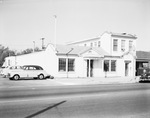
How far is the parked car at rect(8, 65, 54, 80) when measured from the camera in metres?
21.8

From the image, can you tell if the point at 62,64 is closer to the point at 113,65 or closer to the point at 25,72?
the point at 25,72

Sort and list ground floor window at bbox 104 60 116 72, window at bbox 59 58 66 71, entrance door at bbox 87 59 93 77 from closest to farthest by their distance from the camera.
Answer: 1. window at bbox 59 58 66 71
2. entrance door at bbox 87 59 93 77
3. ground floor window at bbox 104 60 116 72

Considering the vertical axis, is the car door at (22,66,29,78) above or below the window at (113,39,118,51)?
Answer: below

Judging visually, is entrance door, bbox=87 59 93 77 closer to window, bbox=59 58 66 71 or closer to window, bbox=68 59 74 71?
window, bbox=68 59 74 71

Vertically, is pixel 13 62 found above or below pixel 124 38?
below

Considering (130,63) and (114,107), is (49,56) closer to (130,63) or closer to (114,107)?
(130,63)

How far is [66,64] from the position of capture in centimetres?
2564

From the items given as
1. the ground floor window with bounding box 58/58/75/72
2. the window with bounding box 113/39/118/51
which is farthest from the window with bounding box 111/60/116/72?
the ground floor window with bounding box 58/58/75/72

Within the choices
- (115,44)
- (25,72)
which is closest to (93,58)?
(115,44)

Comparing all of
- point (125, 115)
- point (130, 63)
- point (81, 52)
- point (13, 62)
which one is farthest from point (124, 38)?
point (125, 115)

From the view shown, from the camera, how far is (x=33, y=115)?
22.7 ft

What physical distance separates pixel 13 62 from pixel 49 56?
14.5m

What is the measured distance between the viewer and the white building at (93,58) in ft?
84.0

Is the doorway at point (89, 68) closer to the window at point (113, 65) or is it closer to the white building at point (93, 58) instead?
the white building at point (93, 58)
